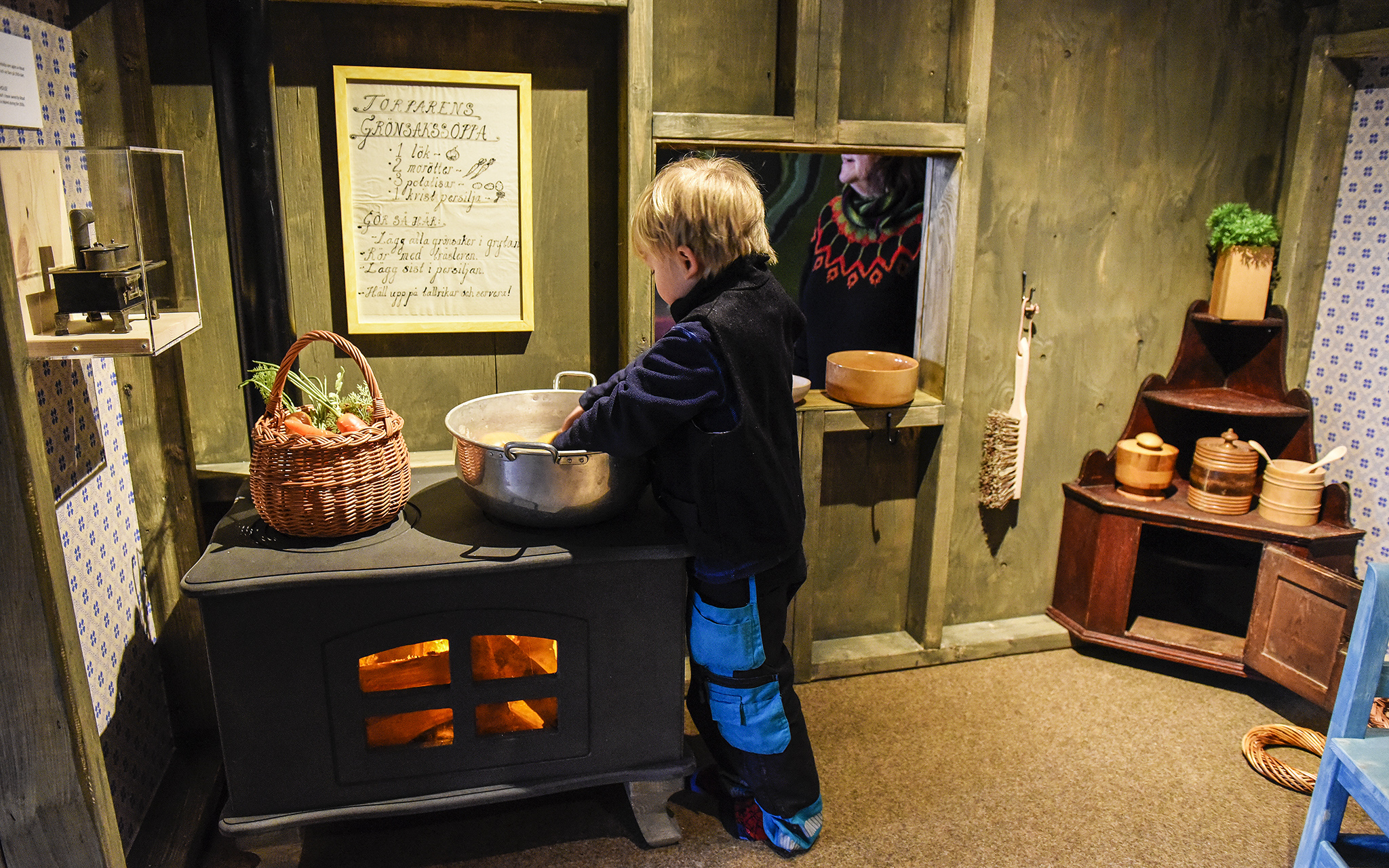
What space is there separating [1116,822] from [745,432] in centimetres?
130

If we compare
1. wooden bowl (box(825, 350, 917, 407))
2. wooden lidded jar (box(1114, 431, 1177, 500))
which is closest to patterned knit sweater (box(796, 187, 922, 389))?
wooden bowl (box(825, 350, 917, 407))

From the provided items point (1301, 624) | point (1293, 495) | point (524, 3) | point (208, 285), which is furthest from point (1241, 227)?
point (208, 285)

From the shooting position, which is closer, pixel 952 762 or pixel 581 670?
pixel 581 670

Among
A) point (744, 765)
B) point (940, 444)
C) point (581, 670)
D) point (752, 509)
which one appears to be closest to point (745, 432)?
point (752, 509)

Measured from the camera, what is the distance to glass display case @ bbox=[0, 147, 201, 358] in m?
1.43

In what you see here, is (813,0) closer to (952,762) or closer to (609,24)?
(609,24)

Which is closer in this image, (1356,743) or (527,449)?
(1356,743)

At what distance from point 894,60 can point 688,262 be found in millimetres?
1012

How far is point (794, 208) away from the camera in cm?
397

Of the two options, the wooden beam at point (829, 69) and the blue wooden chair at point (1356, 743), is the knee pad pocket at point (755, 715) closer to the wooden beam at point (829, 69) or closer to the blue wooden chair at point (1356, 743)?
the blue wooden chair at point (1356, 743)

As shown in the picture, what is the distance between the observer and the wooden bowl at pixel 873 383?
2.50 meters

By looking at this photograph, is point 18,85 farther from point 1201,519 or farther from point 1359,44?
point 1359,44

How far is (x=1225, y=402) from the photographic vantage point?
2.73 metres

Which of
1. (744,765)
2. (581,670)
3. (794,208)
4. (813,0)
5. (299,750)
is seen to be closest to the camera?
(299,750)
